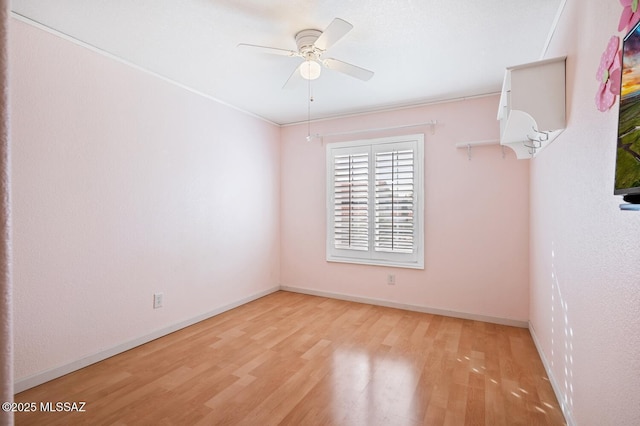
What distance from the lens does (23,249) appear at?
7.14ft

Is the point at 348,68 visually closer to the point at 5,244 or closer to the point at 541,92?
the point at 541,92

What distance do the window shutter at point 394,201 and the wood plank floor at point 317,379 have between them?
3.33 feet

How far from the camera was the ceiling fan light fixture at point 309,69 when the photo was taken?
2.37 meters

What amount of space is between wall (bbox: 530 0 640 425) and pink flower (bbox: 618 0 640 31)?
0.08 meters

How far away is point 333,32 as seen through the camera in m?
1.95

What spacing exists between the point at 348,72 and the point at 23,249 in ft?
8.67

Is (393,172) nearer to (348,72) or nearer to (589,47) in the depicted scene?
(348,72)

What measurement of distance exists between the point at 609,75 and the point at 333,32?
139cm

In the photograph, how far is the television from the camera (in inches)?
38.3

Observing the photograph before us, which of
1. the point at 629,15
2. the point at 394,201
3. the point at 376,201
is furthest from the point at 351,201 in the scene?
the point at 629,15

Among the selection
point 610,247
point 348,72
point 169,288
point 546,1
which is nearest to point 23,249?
point 169,288

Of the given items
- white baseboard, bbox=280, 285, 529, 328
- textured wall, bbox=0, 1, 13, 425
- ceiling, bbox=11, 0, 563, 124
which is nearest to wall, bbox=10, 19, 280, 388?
ceiling, bbox=11, 0, 563, 124

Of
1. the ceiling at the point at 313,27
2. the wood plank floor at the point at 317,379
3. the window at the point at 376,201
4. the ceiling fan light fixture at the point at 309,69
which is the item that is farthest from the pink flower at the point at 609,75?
the window at the point at 376,201

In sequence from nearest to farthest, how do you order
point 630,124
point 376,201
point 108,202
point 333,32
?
1. point 630,124
2. point 333,32
3. point 108,202
4. point 376,201
